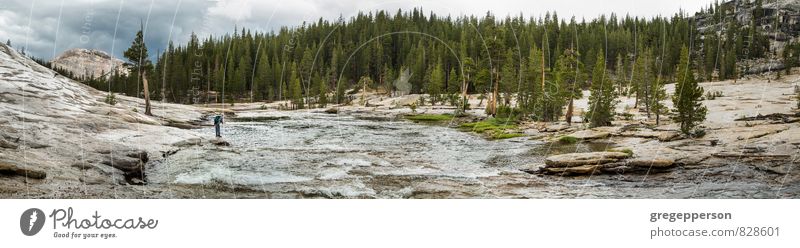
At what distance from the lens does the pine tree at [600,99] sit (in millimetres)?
4328

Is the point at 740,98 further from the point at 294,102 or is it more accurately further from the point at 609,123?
the point at 294,102

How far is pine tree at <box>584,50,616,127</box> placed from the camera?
433 cm

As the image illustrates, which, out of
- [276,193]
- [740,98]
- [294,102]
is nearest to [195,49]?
[294,102]

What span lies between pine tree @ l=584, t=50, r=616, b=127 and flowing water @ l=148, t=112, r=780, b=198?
0.38m

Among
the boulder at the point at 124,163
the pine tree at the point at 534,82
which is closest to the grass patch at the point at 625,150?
the pine tree at the point at 534,82

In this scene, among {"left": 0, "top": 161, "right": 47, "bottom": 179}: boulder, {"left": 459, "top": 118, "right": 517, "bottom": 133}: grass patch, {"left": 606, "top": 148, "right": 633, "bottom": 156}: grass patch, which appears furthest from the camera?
{"left": 459, "top": 118, "right": 517, "bottom": 133}: grass patch

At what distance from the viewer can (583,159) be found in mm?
3877

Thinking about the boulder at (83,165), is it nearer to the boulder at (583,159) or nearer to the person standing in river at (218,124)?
the person standing in river at (218,124)

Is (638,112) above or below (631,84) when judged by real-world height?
below

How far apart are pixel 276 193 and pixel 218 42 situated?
1602mm

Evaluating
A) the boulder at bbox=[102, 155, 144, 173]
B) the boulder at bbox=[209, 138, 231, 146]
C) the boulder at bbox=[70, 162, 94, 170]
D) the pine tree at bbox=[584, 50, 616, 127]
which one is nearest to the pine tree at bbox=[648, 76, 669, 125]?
the pine tree at bbox=[584, 50, 616, 127]

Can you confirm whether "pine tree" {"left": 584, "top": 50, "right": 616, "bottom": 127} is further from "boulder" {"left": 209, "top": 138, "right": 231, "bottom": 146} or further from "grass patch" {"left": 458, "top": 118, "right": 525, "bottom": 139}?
"boulder" {"left": 209, "top": 138, "right": 231, "bottom": 146}
